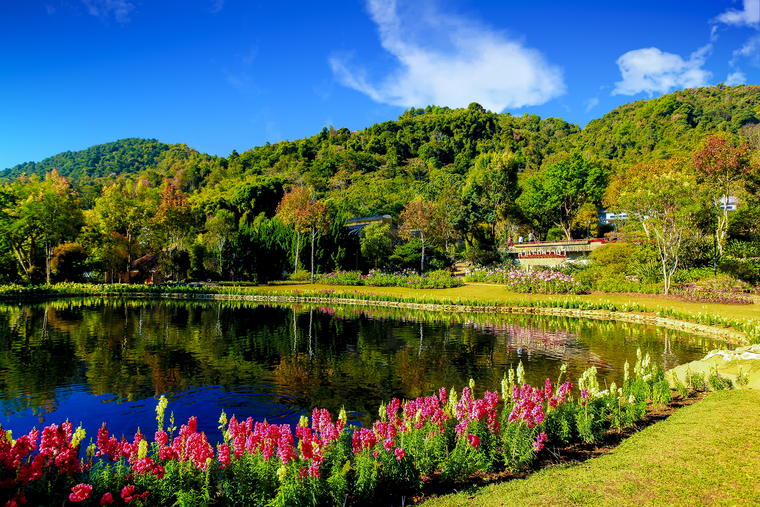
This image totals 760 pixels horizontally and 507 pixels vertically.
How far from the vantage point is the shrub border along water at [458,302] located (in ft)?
57.2

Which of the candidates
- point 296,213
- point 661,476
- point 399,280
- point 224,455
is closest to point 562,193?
point 399,280

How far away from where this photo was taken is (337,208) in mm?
48188

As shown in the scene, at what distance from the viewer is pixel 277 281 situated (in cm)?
4162

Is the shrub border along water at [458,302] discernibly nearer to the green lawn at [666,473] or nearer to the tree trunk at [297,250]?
the tree trunk at [297,250]

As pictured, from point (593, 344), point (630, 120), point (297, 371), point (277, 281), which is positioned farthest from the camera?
point (630, 120)

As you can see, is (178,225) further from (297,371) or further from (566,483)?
(566,483)

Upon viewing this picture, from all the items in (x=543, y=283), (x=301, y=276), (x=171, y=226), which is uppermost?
(x=171, y=226)

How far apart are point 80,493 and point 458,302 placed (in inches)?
917

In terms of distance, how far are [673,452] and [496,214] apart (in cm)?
4516

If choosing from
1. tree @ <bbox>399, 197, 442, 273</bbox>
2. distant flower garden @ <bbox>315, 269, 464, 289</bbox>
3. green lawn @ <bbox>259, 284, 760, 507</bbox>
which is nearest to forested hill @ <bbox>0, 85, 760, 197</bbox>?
tree @ <bbox>399, 197, 442, 273</bbox>

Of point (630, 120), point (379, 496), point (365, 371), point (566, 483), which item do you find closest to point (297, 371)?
point (365, 371)

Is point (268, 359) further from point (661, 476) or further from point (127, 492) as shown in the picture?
point (661, 476)

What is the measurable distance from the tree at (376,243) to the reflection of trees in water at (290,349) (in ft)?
61.2

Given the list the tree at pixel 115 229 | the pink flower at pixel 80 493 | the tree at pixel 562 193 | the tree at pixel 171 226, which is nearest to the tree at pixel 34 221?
the tree at pixel 115 229
